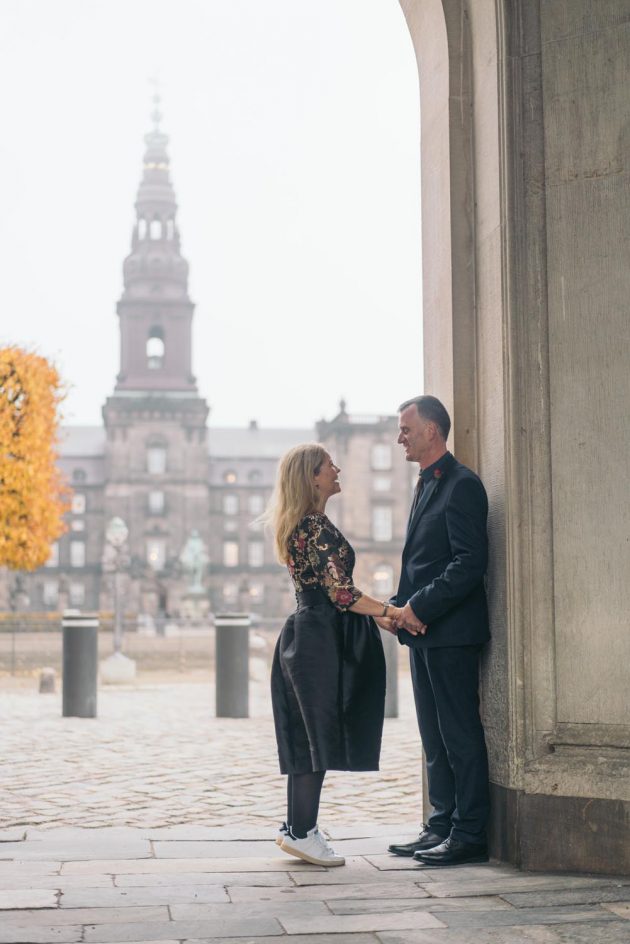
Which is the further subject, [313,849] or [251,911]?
[313,849]

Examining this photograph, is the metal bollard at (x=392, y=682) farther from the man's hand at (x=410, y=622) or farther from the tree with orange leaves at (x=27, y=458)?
the tree with orange leaves at (x=27, y=458)

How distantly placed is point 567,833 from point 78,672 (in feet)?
25.1

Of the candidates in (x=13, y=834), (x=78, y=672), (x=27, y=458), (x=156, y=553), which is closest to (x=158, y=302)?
(x=156, y=553)

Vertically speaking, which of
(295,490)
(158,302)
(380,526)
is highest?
(158,302)

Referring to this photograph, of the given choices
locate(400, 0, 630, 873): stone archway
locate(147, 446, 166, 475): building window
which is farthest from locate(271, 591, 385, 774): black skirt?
locate(147, 446, 166, 475): building window

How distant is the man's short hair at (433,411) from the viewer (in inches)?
189

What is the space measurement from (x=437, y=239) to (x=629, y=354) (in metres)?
1.30

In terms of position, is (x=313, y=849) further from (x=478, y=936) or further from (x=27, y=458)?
(x=27, y=458)

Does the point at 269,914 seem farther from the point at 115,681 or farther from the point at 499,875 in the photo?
the point at 115,681

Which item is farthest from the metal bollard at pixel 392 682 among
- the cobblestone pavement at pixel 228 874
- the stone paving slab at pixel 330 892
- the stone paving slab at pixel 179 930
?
the stone paving slab at pixel 179 930

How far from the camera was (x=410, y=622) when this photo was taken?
4.54 metres

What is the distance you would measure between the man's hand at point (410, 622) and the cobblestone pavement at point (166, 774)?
1.69 meters

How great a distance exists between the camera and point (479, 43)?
5.04 metres

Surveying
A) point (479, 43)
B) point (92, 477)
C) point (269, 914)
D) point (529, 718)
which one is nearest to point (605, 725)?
point (529, 718)
